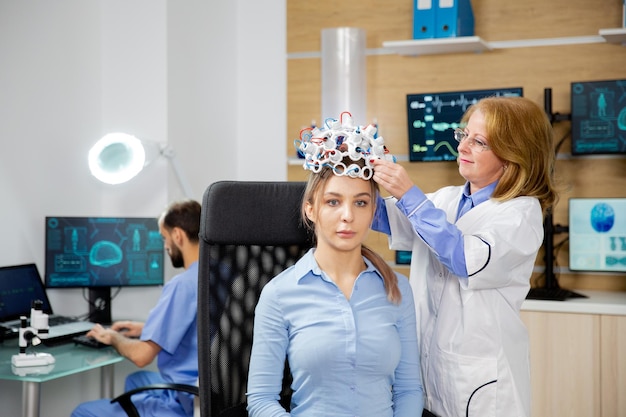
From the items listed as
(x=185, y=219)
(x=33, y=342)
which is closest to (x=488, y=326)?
(x=185, y=219)

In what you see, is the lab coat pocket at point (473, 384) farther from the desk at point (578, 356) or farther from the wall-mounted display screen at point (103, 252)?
the wall-mounted display screen at point (103, 252)

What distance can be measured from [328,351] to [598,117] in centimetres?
218

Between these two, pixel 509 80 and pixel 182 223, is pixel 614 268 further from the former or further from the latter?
pixel 182 223

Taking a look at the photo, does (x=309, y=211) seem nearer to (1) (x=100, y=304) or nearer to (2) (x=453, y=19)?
(1) (x=100, y=304)

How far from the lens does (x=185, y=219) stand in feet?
9.22

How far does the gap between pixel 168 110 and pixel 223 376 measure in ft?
6.20

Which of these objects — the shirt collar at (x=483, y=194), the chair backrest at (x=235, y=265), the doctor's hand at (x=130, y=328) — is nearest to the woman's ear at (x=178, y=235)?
the doctor's hand at (x=130, y=328)

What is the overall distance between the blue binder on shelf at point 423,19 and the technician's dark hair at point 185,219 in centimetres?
142

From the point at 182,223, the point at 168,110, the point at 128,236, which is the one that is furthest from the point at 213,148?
the point at 182,223

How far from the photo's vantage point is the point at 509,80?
Result: 3656 millimetres

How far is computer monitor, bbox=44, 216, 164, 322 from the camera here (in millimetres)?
3305

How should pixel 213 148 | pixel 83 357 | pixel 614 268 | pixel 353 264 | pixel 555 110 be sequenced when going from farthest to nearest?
pixel 213 148 < pixel 555 110 < pixel 614 268 < pixel 83 357 < pixel 353 264

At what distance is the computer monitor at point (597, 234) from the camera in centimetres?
334

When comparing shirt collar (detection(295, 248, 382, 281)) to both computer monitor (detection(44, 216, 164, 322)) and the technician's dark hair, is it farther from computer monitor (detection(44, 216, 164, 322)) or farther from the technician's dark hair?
computer monitor (detection(44, 216, 164, 322))
